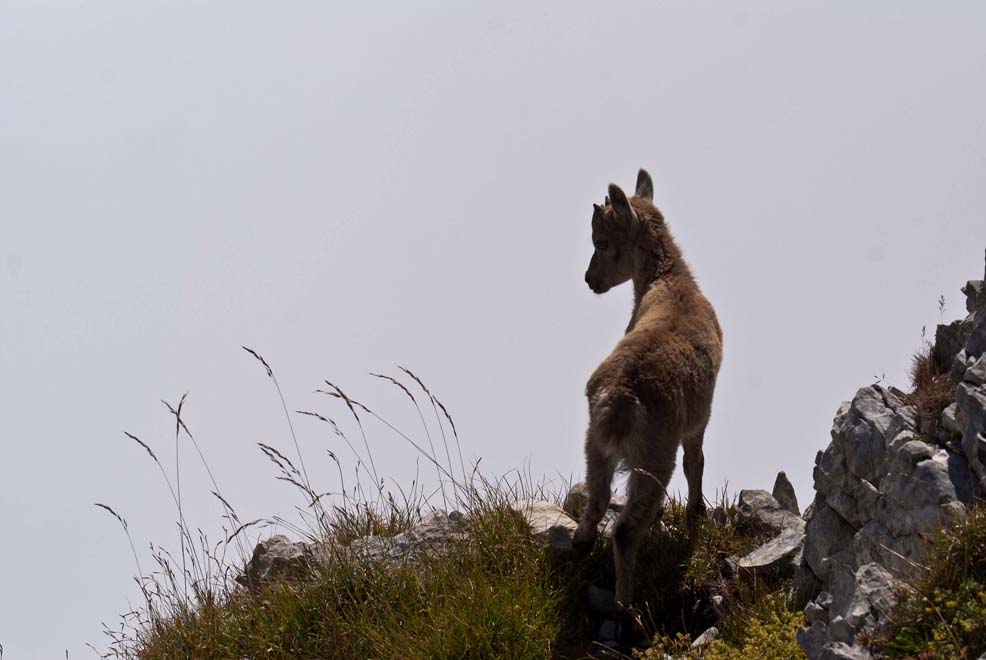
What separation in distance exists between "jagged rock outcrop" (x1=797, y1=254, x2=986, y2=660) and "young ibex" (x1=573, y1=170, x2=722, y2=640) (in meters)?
1.11

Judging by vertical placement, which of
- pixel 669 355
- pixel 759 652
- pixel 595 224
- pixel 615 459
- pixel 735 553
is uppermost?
pixel 595 224

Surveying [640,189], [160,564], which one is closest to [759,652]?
[160,564]

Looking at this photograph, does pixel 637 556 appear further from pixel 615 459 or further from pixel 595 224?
pixel 595 224

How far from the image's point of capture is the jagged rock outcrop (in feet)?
19.6

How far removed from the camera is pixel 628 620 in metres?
7.81

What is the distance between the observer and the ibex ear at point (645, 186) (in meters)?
11.6

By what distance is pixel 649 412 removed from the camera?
25.2ft

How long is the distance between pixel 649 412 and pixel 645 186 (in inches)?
180

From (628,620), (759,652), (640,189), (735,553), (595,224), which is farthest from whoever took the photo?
(640,189)

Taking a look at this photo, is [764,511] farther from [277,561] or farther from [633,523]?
[277,561]

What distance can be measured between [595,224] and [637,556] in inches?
152

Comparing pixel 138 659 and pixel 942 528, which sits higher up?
pixel 138 659

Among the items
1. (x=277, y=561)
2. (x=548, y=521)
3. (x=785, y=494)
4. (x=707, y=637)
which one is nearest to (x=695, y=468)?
(x=785, y=494)

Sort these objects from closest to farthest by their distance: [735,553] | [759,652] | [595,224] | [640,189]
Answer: [759,652] → [735,553] → [595,224] → [640,189]
